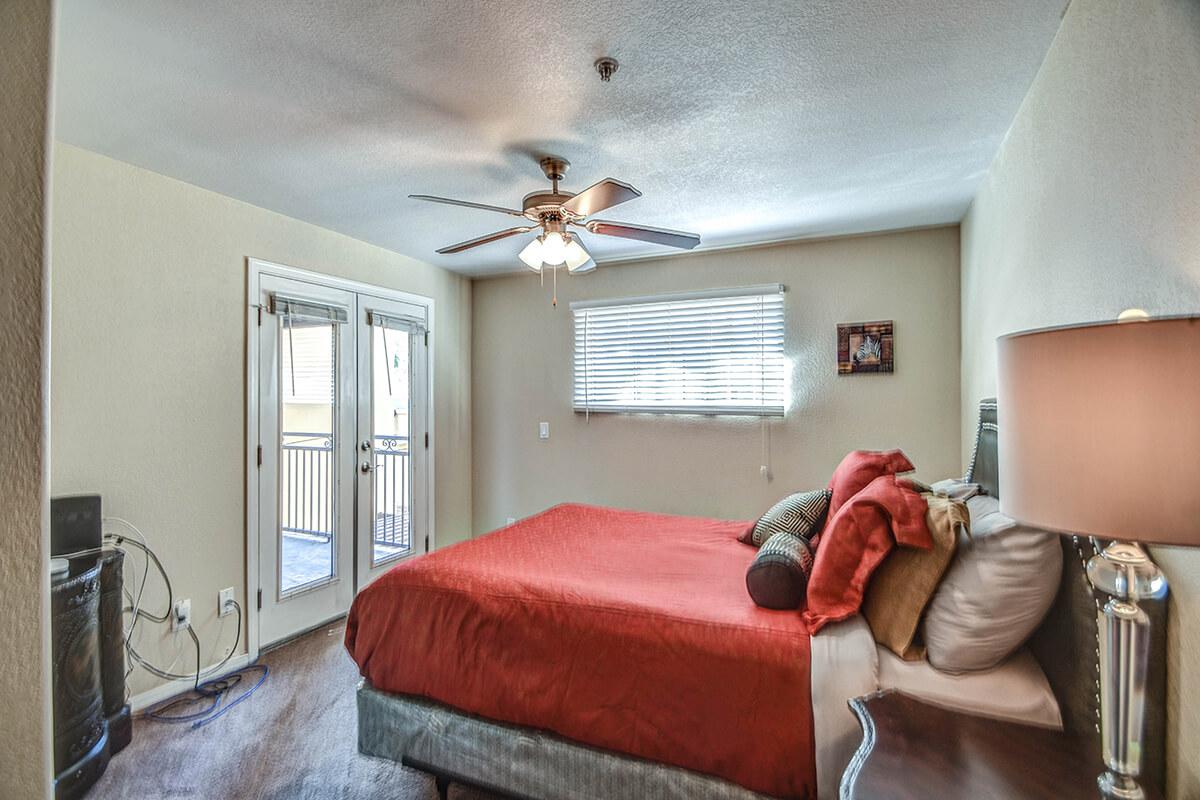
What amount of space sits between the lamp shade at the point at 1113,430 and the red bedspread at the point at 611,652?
909 mm

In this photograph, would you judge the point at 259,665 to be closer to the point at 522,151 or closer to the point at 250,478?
the point at 250,478

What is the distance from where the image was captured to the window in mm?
3713

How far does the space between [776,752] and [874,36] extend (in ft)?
6.71

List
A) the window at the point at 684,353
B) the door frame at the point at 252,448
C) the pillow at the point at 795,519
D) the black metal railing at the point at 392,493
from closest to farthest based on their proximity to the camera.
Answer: the pillow at the point at 795,519 < the door frame at the point at 252,448 < the window at the point at 684,353 < the black metal railing at the point at 392,493

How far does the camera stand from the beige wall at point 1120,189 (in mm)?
977

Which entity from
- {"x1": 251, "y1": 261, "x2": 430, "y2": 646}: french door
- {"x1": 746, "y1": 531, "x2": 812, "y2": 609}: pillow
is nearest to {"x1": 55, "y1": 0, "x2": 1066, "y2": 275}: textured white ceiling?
{"x1": 251, "y1": 261, "x2": 430, "y2": 646}: french door

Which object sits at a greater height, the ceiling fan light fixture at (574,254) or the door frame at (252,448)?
the ceiling fan light fixture at (574,254)

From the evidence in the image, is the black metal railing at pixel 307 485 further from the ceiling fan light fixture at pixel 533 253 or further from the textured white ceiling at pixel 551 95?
the ceiling fan light fixture at pixel 533 253

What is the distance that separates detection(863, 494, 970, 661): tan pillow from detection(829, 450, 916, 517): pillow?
490 millimetres

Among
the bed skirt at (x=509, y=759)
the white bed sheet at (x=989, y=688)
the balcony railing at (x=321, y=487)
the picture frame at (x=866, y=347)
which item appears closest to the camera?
the white bed sheet at (x=989, y=688)

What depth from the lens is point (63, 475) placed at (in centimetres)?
231

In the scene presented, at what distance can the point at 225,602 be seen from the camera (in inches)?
114

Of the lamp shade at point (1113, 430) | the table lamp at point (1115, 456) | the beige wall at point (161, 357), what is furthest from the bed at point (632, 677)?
the beige wall at point (161, 357)

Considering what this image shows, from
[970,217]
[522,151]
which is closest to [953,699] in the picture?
[522,151]
